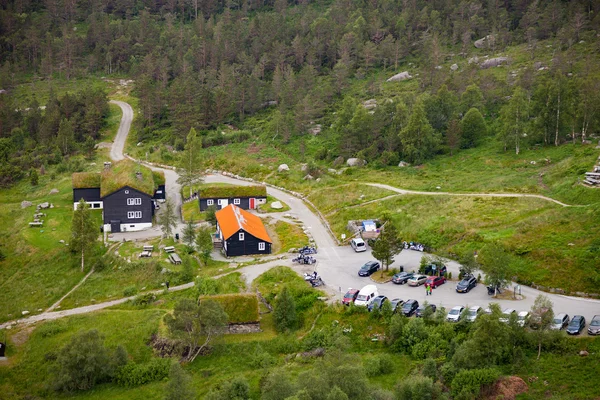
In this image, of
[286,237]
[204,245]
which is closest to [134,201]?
[204,245]

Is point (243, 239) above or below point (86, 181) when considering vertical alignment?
below

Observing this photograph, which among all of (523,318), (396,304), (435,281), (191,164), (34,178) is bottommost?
(396,304)

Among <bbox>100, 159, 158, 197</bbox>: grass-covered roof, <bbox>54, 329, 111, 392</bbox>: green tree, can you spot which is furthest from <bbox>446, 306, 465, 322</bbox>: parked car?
<bbox>100, 159, 158, 197</bbox>: grass-covered roof

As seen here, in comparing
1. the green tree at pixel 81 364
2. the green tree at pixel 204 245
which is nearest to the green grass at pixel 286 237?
the green tree at pixel 204 245

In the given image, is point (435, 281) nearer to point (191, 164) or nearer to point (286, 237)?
point (286, 237)

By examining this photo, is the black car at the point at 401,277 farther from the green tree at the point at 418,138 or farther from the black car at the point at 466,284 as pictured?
the green tree at the point at 418,138
